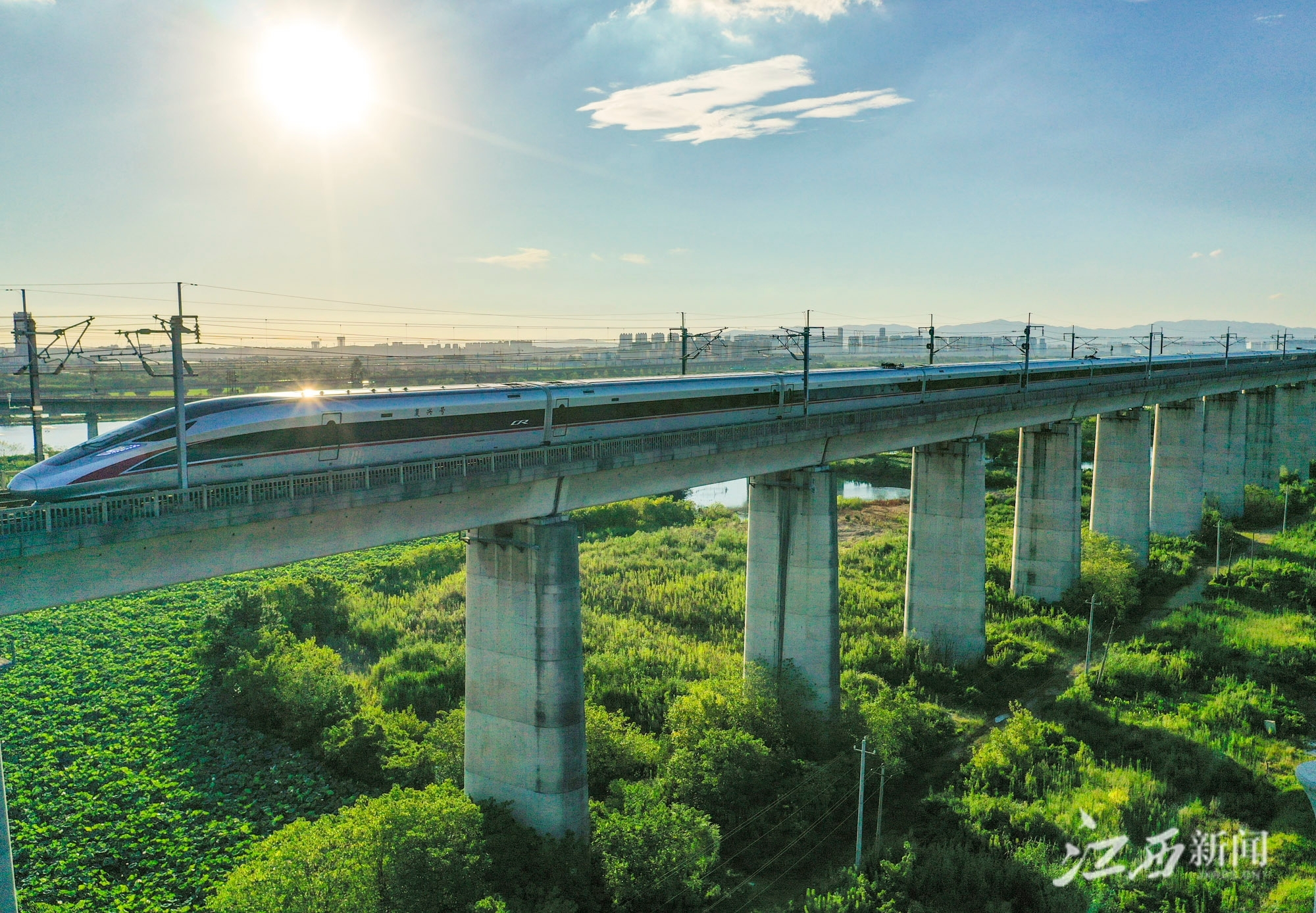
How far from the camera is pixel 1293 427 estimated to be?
7350 cm

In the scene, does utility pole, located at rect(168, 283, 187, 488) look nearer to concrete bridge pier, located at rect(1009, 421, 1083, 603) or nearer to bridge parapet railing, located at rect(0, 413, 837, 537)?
bridge parapet railing, located at rect(0, 413, 837, 537)

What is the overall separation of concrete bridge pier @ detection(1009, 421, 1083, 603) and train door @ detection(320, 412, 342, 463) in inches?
1233

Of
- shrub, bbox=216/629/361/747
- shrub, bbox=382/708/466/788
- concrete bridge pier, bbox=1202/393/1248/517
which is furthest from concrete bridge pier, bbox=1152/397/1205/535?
shrub, bbox=216/629/361/747

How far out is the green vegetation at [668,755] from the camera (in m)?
19.1

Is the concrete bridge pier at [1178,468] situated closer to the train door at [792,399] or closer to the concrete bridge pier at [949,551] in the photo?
the concrete bridge pier at [949,551]

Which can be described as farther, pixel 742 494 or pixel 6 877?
pixel 742 494

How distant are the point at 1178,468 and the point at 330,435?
51.3 m

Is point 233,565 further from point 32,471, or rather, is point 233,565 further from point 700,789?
point 700,789

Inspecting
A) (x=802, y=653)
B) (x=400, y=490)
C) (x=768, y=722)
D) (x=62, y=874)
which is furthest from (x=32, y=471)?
(x=802, y=653)

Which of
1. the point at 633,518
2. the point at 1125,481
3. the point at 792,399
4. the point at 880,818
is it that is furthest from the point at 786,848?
the point at 633,518

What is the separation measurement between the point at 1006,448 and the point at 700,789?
7576 centimetres

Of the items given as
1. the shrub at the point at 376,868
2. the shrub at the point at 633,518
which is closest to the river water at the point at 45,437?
the shrub at the point at 633,518

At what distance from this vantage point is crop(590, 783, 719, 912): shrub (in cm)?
1934

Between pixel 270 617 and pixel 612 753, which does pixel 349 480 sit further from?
pixel 270 617
